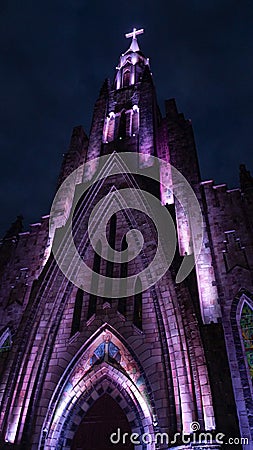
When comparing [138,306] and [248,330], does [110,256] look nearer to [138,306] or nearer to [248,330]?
[138,306]

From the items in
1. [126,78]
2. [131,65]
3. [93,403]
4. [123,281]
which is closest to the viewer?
[93,403]

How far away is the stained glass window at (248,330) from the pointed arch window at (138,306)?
3.09 meters

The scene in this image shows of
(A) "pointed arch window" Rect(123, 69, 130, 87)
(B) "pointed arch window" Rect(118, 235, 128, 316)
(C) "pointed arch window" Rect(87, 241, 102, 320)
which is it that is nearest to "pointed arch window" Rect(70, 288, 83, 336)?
(C) "pointed arch window" Rect(87, 241, 102, 320)

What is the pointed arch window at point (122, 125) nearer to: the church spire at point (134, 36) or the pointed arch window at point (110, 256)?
the pointed arch window at point (110, 256)

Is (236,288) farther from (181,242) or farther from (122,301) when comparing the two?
(122,301)

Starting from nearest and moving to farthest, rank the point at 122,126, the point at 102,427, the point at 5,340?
the point at 102,427, the point at 5,340, the point at 122,126

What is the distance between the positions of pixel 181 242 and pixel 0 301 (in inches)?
291

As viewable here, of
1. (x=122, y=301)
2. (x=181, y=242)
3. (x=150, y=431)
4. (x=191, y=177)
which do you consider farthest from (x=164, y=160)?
(x=150, y=431)

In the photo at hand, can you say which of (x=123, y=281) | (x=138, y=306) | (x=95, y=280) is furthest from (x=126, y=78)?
(x=138, y=306)

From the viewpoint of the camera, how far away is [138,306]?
1303 cm

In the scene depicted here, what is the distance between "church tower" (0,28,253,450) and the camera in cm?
1038

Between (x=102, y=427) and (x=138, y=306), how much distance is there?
366 centimetres

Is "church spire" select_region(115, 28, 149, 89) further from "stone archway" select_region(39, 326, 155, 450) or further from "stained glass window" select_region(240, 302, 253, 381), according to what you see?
"stone archway" select_region(39, 326, 155, 450)

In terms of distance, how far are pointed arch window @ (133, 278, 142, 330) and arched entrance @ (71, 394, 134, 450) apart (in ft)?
7.53
